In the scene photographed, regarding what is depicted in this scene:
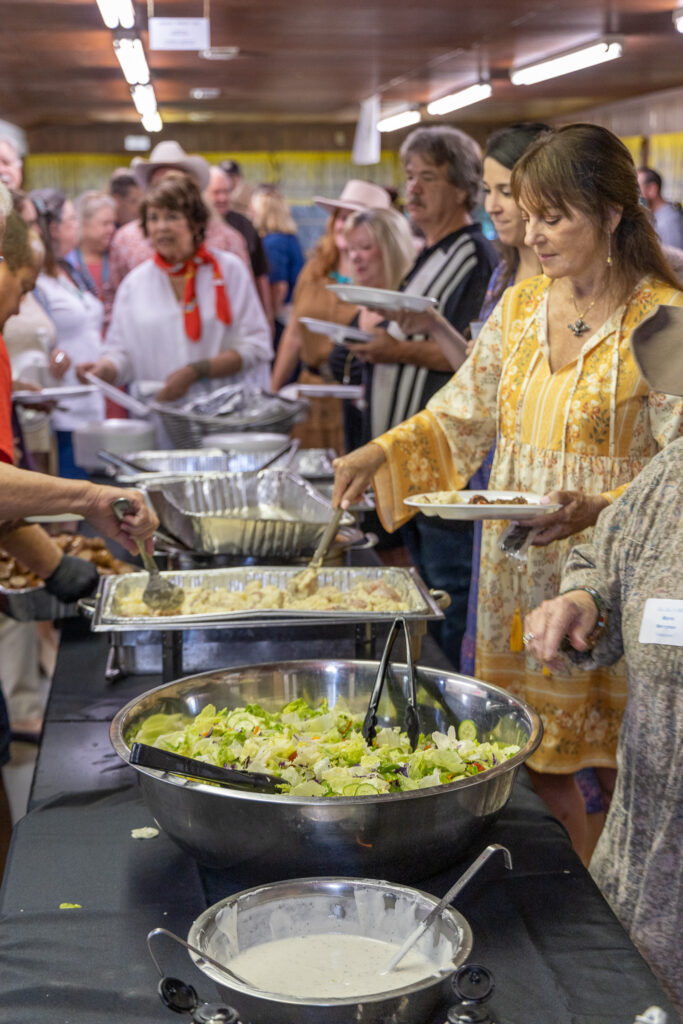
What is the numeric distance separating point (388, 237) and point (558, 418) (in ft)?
7.64

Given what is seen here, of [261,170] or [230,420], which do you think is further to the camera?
[261,170]

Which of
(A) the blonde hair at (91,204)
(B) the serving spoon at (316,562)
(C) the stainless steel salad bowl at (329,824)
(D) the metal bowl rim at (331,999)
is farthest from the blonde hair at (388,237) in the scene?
(D) the metal bowl rim at (331,999)

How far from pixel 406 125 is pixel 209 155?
11.2ft

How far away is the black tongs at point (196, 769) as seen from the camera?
1.11m

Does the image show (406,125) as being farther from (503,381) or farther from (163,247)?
(503,381)

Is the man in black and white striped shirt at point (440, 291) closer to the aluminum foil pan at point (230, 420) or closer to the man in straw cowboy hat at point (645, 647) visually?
the aluminum foil pan at point (230, 420)

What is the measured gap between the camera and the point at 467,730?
1.42m

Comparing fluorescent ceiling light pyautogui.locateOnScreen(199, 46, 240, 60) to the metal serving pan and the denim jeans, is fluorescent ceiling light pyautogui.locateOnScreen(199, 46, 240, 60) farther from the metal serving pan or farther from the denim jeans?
the denim jeans

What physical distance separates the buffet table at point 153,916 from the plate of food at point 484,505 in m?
0.39

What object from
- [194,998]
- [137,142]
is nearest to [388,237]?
[194,998]

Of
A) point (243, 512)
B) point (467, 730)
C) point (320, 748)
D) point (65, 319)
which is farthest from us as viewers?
point (65, 319)

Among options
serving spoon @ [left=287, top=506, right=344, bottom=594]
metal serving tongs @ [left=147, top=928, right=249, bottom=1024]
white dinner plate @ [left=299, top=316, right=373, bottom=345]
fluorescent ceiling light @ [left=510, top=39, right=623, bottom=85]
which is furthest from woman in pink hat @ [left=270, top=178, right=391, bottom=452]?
metal serving tongs @ [left=147, top=928, right=249, bottom=1024]

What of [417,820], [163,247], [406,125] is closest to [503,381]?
[417,820]

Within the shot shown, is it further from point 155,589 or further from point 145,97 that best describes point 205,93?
point 155,589
